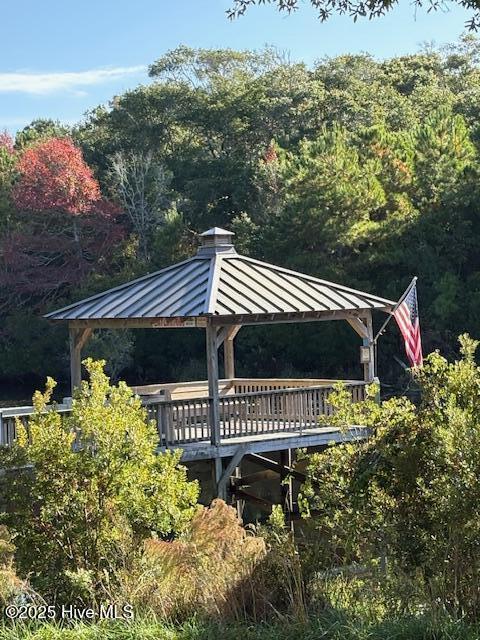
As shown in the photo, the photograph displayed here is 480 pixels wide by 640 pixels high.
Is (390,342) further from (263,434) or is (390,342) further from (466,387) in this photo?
(466,387)

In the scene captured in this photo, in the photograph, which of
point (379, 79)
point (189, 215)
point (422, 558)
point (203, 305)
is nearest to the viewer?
point (422, 558)

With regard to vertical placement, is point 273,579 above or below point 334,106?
below

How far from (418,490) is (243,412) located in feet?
24.9

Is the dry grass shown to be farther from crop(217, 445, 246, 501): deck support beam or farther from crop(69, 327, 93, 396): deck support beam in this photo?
crop(69, 327, 93, 396): deck support beam

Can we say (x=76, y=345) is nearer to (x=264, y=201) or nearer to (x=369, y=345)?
(x=369, y=345)

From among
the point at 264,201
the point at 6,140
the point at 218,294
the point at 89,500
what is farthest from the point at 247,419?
the point at 6,140

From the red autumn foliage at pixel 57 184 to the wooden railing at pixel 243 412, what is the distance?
79.1 feet

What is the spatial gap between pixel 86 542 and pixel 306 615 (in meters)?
1.91

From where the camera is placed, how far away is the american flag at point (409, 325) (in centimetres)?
1523

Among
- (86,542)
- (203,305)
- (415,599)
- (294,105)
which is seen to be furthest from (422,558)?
(294,105)

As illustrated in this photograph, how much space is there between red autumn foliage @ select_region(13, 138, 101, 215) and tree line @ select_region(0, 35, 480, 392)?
6 cm

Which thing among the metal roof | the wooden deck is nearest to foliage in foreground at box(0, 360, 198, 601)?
the wooden deck

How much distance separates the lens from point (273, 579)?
798 centimetres

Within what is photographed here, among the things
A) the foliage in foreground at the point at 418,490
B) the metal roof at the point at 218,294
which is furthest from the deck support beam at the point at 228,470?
the foliage in foreground at the point at 418,490
